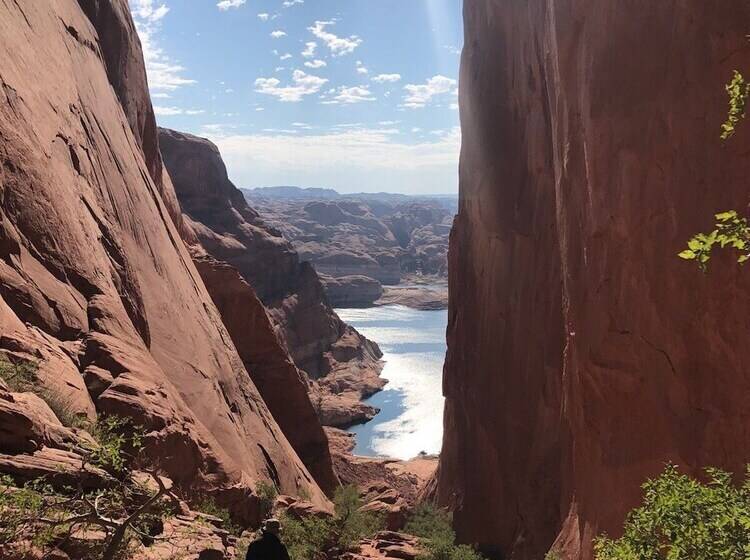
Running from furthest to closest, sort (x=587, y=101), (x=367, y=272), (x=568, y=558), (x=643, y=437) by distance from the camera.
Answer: (x=367, y=272) → (x=568, y=558) → (x=587, y=101) → (x=643, y=437)

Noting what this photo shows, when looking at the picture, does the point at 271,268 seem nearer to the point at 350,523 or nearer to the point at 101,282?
the point at 350,523

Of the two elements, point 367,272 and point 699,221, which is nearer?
point 699,221

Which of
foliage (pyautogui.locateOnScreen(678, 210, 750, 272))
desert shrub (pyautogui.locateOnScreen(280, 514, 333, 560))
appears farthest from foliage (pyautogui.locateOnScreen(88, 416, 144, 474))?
foliage (pyautogui.locateOnScreen(678, 210, 750, 272))

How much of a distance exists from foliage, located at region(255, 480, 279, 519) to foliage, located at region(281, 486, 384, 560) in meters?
0.41

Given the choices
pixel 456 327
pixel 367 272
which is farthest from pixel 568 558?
pixel 367 272

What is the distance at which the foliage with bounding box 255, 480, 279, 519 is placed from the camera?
13591 millimetres

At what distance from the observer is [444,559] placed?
51.3 ft

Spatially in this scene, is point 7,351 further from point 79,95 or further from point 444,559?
point 444,559

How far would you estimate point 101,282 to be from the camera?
38.7 ft

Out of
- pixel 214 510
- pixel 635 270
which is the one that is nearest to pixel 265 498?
pixel 214 510

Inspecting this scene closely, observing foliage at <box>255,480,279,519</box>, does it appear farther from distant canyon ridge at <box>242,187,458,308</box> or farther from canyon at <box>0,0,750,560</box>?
distant canyon ridge at <box>242,187,458,308</box>

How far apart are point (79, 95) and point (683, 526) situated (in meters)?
15.6

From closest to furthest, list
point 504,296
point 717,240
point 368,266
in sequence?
point 717,240, point 504,296, point 368,266

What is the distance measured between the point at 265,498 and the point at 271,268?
5747cm
